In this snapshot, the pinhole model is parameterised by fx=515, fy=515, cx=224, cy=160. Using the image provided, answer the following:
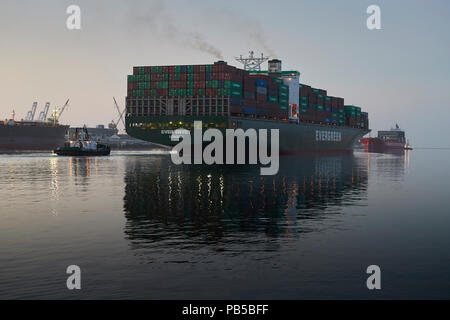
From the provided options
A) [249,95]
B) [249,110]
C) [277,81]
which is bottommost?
[249,110]

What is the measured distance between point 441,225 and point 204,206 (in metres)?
14.1

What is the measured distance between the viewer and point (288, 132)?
132500mm

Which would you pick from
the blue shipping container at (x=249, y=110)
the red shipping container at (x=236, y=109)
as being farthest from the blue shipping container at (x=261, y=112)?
the red shipping container at (x=236, y=109)

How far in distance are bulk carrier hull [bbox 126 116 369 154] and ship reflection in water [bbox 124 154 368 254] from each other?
6033 cm

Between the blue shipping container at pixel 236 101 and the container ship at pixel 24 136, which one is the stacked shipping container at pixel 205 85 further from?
the container ship at pixel 24 136

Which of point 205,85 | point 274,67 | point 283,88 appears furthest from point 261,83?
point 274,67

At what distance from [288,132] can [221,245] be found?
4465 inches

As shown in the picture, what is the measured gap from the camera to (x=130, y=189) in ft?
146

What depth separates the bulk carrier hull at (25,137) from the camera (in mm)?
182988

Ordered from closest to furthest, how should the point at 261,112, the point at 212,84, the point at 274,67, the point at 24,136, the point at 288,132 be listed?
the point at 212,84 → the point at 261,112 → the point at 288,132 → the point at 274,67 → the point at 24,136

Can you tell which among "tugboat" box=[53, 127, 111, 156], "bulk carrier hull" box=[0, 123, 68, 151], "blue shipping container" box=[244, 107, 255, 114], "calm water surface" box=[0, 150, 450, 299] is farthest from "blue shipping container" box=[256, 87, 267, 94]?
"bulk carrier hull" box=[0, 123, 68, 151]

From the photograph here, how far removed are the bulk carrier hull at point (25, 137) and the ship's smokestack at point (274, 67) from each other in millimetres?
96111

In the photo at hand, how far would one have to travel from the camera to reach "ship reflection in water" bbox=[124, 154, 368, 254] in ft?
74.2

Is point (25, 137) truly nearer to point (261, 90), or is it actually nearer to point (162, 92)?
point (162, 92)
